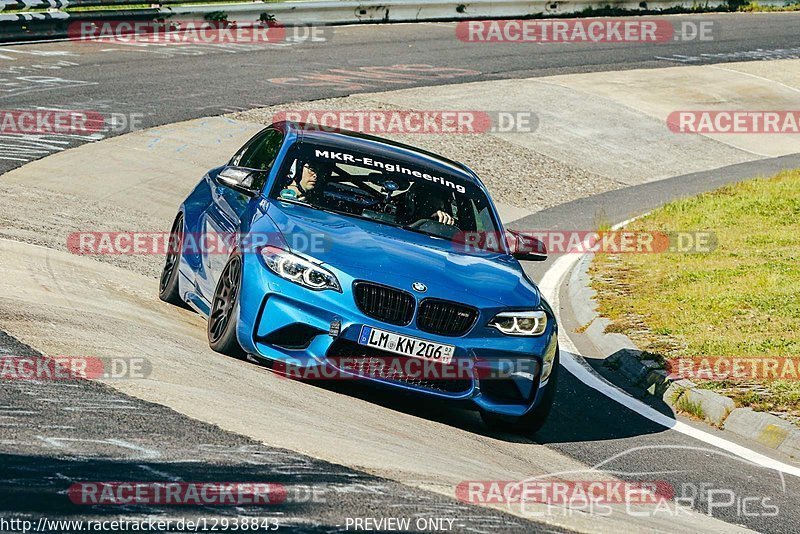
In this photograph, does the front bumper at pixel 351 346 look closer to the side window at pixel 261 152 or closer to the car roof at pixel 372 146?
the side window at pixel 261 152

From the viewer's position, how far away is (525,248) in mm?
9492

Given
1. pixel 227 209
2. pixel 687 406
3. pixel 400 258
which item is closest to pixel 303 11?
pixel 227 209

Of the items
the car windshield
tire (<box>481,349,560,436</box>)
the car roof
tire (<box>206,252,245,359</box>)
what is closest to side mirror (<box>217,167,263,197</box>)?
the car windshield

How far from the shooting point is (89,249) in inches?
480

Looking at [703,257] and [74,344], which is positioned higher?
[74,344]

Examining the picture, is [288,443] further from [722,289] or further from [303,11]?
[303,11]

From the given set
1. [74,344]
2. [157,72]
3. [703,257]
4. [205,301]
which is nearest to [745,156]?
[703,257]

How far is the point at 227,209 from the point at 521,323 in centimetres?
254

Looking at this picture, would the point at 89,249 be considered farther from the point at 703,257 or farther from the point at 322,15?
the point at 322,15

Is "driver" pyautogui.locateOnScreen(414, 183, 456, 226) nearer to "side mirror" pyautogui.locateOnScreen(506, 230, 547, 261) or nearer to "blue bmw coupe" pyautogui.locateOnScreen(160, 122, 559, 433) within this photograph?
"blue bmw coupe" pyautogui.locateOnScreen(160, 122, 559, 433)

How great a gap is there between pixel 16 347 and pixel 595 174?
48.2ft

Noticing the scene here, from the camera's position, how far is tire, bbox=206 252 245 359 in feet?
27.1

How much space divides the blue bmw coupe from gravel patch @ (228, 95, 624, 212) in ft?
30.6

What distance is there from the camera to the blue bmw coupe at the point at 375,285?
25.9 feet
